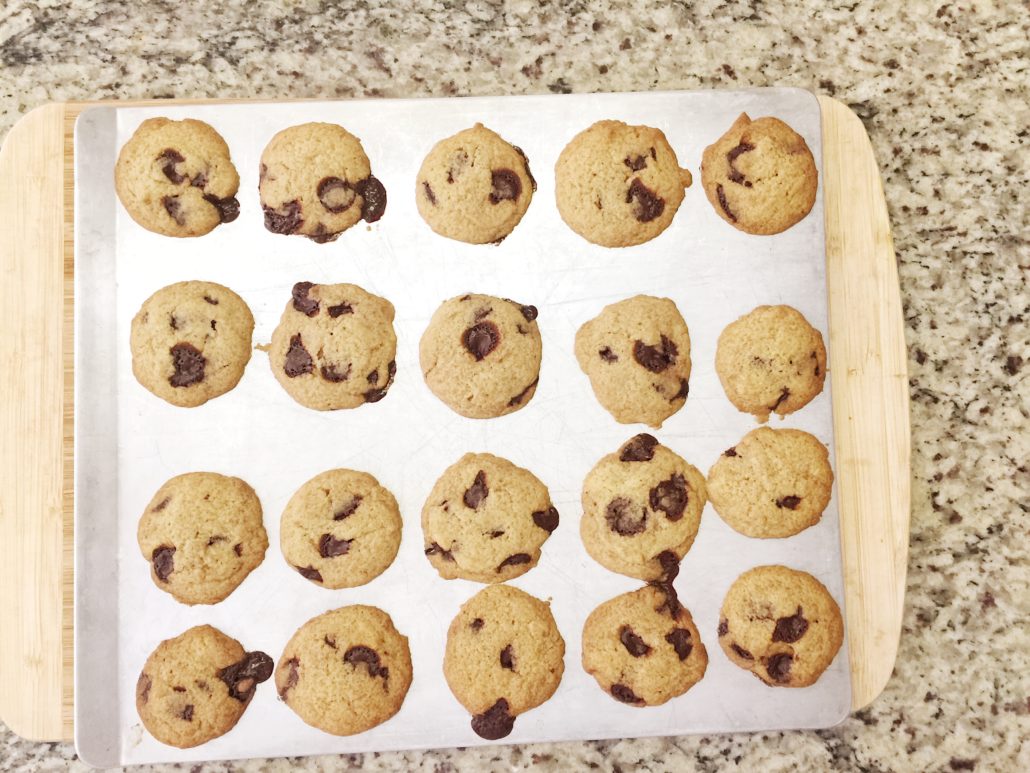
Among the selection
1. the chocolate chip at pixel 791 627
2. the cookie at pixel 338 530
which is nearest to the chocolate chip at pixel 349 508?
the cookie at pixel 338 530

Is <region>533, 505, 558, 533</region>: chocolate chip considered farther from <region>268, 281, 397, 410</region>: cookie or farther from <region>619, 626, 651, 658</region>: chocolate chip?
<region>268, 281, 397, 410</region>: cookie

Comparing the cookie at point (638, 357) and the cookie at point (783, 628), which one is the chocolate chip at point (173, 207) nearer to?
the cookie at point (638, 357)

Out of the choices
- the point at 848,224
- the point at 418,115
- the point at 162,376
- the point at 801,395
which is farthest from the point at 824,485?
the point at 162,376

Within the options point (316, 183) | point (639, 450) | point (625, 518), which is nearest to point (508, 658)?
point (625, 518)

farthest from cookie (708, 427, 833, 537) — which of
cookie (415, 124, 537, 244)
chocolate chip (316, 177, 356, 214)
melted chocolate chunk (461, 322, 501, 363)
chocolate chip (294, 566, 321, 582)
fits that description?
chocolate chip (316, 177, 356, 214)

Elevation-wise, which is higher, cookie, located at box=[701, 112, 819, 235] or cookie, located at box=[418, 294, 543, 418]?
cookie, located at box=[701, 112, 819, 235]

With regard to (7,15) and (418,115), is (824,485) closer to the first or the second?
(418,115)

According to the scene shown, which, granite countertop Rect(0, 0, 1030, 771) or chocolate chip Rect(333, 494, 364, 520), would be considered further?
granite countertop Rect(0, 0, 1030, 771)
